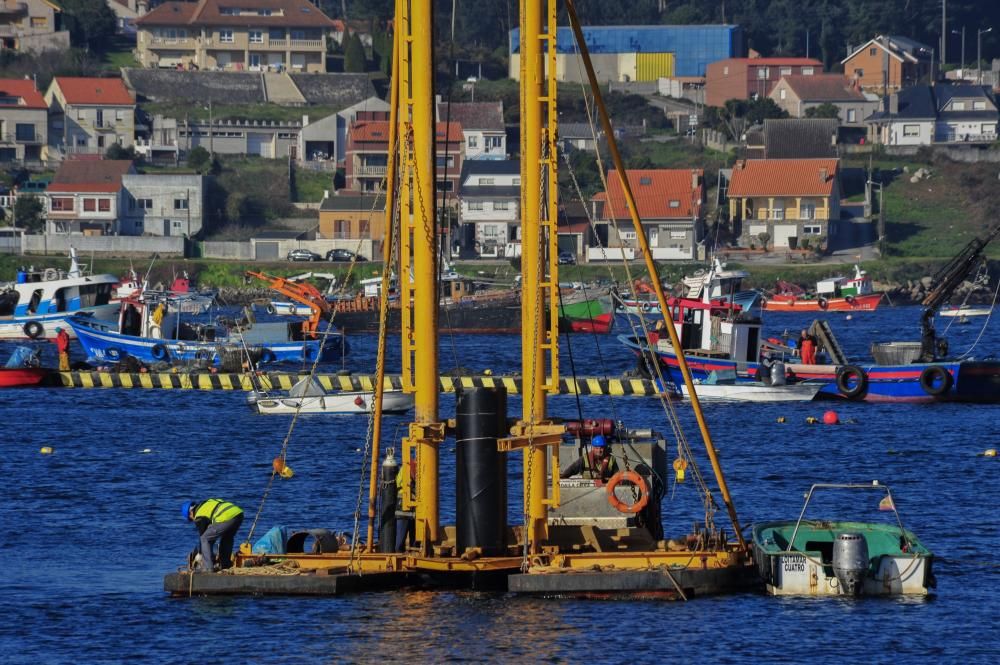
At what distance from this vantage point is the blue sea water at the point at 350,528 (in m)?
24.2

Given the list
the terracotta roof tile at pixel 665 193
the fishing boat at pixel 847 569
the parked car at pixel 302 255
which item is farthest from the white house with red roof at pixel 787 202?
the fishing boat at pixel 847 569

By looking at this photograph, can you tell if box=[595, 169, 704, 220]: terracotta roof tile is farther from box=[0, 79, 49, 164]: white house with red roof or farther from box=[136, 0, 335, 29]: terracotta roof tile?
box=[136, 0, 335, 29]: terracotta roof tile

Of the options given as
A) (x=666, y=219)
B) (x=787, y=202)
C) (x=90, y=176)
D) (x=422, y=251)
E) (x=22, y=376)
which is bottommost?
(x=22, y=376)

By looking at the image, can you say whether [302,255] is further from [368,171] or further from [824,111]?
[824,111]

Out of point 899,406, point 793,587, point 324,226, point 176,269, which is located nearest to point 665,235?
point 324,226

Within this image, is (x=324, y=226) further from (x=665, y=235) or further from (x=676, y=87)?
(x=676, y=87)

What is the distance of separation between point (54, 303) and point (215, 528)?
2294 inches

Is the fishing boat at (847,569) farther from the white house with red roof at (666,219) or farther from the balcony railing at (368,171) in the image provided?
the balcony railing at (368,171)

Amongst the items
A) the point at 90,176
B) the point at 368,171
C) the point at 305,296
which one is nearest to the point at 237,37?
the point at 368,171

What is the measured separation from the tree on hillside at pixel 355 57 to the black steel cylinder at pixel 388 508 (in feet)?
484

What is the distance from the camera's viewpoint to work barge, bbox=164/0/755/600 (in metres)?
25.9

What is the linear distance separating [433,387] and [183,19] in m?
156

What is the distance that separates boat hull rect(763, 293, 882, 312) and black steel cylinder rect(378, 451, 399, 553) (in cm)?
9059

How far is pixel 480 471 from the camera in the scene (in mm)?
26109
